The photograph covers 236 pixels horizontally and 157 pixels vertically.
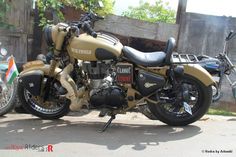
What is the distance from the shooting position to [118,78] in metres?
6.00

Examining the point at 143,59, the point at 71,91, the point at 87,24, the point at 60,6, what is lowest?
the point at 71,91

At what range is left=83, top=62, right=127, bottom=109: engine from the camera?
6008 millimetres

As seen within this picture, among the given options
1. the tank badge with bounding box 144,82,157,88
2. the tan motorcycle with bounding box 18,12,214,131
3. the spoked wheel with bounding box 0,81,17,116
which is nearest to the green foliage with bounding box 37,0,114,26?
the spoked wheel with bounding box 0,81,17,116

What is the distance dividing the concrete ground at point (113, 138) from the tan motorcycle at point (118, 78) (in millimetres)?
263

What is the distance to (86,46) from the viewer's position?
5969 mm

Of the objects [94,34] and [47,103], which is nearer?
Answer: [94,34]

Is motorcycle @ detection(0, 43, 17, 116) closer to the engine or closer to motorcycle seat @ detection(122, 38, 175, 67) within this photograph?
the engine

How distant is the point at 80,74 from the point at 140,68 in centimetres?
89

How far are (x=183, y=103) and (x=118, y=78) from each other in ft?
3.06

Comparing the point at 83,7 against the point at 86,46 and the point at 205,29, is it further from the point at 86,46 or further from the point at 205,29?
the point at 86,46

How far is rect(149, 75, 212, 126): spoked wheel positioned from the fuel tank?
0.86m

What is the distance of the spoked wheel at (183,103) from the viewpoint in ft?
19.9

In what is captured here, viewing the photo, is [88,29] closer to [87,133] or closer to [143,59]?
[143,59]

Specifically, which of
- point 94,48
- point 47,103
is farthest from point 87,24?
point 47,103
